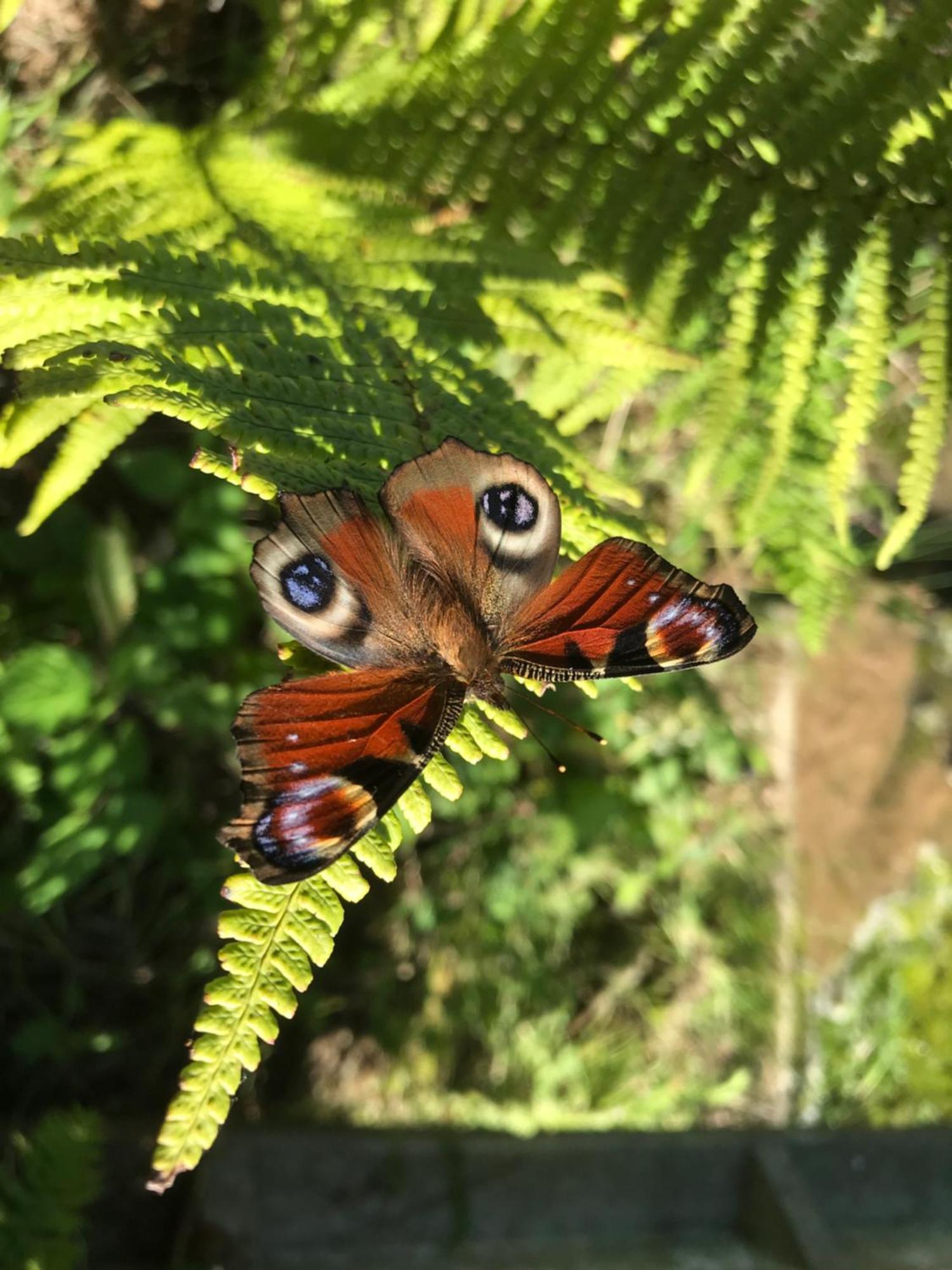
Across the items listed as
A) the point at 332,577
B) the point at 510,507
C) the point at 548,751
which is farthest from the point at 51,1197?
the point at 510,507

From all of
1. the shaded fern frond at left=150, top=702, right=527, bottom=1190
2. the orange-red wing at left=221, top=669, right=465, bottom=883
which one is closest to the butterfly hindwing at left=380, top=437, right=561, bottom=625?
the orange-red wing at left=221, top=669, right=465, bottom=883

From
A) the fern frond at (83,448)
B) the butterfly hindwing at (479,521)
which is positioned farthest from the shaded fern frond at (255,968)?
the fern frond at (83,448)

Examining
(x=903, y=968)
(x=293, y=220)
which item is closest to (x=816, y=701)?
(x=903, y=968)

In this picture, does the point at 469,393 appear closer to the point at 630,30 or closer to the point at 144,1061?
the point at 630,30

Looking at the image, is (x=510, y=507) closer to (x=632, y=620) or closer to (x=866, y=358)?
(x=632, y=620)

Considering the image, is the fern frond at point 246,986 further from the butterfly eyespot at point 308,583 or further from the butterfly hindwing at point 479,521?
the butterfly hindwing at point 479,521

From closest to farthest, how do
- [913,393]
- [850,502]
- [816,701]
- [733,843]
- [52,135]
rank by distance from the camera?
1. [52,135]
2. [913,393]
3. [850,502]
4. [733,843]
5. [816,701]
